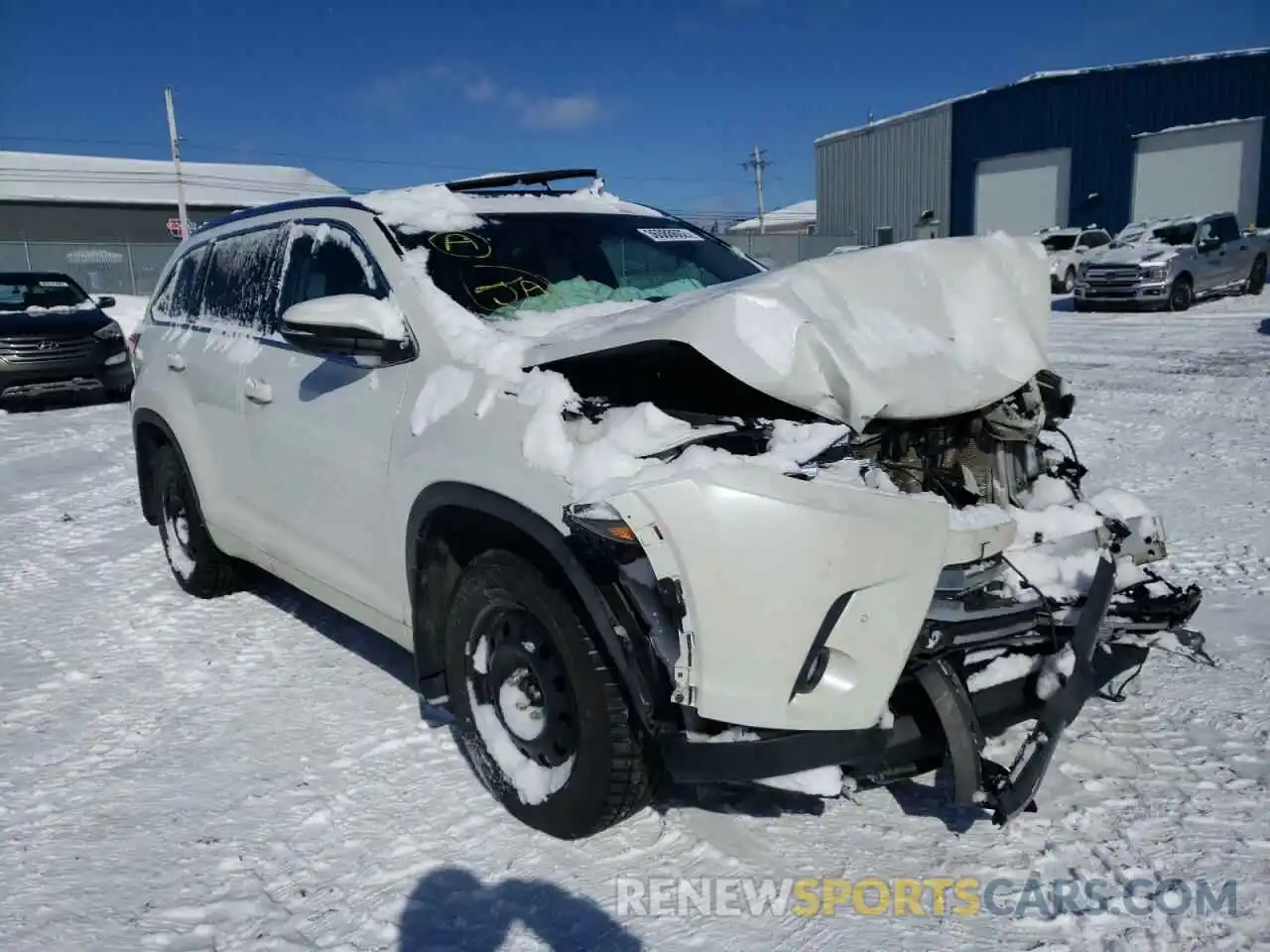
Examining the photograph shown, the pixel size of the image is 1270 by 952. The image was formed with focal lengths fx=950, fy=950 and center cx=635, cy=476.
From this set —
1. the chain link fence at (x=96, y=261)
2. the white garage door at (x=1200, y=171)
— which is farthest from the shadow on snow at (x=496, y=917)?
the white garage door at (x=1200, y=171)

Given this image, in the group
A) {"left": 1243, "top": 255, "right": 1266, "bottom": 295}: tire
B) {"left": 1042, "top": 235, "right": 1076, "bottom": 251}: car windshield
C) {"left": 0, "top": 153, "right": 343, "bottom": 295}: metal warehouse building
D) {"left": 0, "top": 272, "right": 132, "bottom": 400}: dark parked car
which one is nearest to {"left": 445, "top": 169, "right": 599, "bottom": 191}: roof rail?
{"left": 0, "top": 272, "right": 132, "bottom": 400}: dark parked car

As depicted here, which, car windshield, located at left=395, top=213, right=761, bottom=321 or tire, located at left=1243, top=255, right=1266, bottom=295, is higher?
car windshield, located at left=395, top=213, right=761, bottom=321

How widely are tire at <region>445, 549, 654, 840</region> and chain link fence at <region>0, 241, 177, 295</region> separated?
26.4 m

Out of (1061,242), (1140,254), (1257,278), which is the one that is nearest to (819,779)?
(1140,254)

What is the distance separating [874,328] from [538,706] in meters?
1.46

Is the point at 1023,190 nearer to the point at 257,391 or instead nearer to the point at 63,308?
the point at 63,308

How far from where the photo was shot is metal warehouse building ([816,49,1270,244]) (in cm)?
2828

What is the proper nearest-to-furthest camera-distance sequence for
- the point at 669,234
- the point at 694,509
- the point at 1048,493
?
the point at 694,509, the point at 1048,493, the point at 669,234

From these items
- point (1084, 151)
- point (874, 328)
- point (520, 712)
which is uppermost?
point (1084, 151)

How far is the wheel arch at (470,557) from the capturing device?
241cm

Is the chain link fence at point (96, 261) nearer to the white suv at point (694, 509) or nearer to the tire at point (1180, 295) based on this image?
the tire at point (1180, 295)

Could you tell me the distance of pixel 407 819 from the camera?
9.75 ft

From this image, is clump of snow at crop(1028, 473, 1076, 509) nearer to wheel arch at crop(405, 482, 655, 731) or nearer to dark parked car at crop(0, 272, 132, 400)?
wheel arch at crop(405, 482, 655, 731)

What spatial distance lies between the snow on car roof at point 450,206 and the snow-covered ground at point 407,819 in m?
1.86
